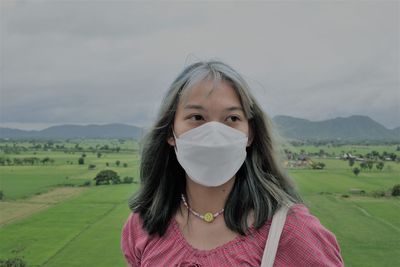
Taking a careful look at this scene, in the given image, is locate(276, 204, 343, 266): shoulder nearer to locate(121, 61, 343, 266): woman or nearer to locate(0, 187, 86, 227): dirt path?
locate(121, 61, 343, 266): woman

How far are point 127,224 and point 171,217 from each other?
0.50 ft

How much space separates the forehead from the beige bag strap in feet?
0.92

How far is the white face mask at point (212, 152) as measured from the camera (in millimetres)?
948

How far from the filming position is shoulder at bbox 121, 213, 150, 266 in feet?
3.56

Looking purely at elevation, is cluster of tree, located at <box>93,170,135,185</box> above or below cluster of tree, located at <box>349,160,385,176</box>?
below

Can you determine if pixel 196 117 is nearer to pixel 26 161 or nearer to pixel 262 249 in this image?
pixel 262 249

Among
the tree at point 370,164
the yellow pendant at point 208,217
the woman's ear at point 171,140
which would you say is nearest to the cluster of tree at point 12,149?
the tree at point 370,164

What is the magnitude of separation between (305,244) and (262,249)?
10 centimetres

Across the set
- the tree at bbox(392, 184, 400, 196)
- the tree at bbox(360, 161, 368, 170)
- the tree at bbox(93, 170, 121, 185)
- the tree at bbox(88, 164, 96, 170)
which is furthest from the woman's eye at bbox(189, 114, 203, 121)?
the tree at bbox(88, 164, 96, 170)

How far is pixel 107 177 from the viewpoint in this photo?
15.8 meters

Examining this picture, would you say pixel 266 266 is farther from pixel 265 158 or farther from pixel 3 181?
pixel 3 181

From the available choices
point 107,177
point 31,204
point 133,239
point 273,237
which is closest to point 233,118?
point 273,237

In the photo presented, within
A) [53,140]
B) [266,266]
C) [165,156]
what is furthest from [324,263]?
[53,140]

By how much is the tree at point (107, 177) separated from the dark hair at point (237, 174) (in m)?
14.3
